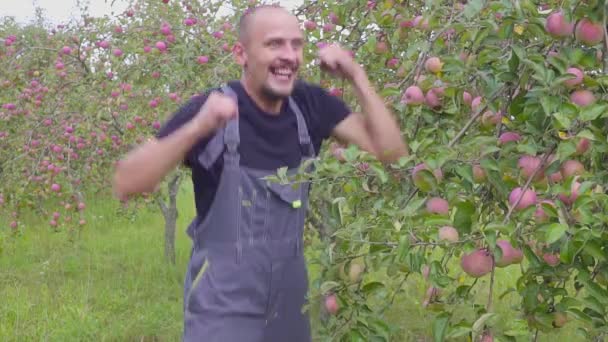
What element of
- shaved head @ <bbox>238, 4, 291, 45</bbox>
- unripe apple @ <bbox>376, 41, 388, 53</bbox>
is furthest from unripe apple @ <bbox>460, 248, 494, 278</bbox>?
unripe apple @ <bbox>376, 41, 388, 53</bbox>

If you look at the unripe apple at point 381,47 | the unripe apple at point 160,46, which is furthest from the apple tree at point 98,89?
the unripe apple at point 381,47

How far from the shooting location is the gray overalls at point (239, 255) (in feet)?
5.96

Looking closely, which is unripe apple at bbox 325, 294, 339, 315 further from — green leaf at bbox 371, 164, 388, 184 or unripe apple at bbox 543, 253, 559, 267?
unripe apple at bbox 543, 253, 559, 267

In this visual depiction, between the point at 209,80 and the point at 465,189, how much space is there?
2.28 meters

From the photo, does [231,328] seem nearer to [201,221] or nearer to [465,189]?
[201,221]

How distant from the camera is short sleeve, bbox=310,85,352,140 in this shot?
79.7 inches

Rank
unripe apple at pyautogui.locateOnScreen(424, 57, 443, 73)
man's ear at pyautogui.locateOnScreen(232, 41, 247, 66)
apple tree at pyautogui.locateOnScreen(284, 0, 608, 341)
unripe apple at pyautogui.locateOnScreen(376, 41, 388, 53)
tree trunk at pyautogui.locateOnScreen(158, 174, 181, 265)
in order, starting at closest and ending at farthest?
apple tree at pyautogui.locateOnScreen(284, 0, 608, 341) < man's ear at pyautogui.locateOnScreen(232, 41, 247, 66) < unripe apple at pyautogui.locateOnScreen(424, 57, 443, 73) < unripe apple at pyautogui.locateOnScreen(376, 41, 388, 53) < tree trunk at pyautogui.locateOnScreen(158, 174, 181, 265)

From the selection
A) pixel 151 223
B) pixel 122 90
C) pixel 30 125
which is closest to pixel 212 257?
pixel 122 90

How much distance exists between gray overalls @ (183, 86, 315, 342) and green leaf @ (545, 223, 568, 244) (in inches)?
26.9

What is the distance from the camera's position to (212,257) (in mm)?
1850

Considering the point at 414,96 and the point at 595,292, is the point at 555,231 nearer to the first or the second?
the point at 595,292

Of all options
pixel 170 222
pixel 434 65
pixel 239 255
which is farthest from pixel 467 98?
pixel 170 222

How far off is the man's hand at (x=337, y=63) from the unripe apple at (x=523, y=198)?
58 cm

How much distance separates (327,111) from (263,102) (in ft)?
0.71
